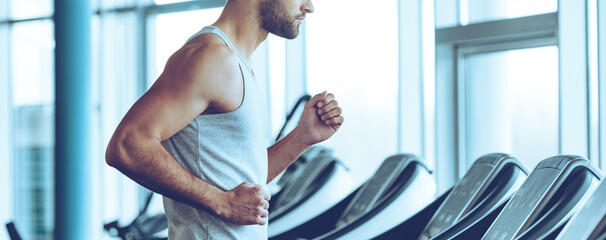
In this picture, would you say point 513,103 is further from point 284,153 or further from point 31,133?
point 31,133

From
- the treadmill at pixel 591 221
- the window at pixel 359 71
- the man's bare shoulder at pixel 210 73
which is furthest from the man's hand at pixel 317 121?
the window at pixel 359 71

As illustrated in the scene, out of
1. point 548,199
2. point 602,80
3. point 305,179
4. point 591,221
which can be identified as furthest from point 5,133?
point 591,221

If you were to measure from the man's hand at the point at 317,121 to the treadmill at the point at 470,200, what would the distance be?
1.70ft

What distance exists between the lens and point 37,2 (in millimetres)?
5789

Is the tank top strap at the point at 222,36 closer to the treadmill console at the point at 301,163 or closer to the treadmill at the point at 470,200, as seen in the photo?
the treadmill at the point at 470,200

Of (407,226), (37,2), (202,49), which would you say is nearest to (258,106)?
(202,49)

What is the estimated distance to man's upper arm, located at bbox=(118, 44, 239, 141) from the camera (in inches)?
47.4

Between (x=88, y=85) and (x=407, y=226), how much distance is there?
3252 millimetres

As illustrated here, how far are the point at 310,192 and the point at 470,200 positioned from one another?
1.08 m

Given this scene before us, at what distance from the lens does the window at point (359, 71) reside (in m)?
3.85

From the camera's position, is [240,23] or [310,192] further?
[310,192]

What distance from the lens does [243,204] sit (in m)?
1.28

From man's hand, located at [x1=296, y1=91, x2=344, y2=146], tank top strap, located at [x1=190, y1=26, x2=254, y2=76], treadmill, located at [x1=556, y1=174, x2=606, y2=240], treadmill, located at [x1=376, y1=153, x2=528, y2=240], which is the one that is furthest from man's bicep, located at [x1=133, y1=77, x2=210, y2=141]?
treadmill, located at [x1=376, y1=153, x2=528, y2=240]

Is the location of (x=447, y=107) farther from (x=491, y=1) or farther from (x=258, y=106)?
(x=258, y=106)
